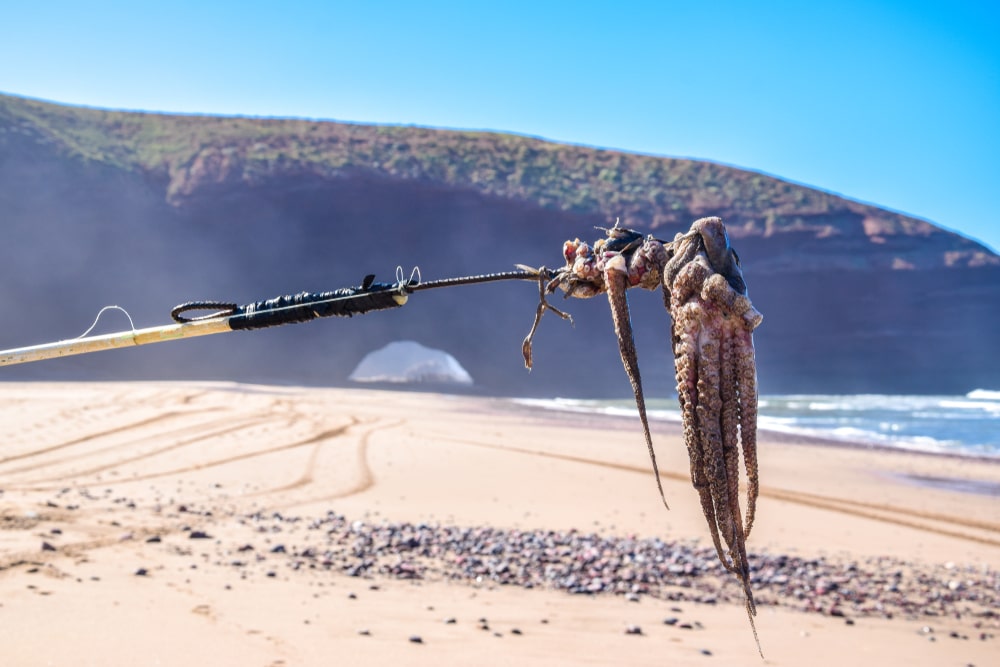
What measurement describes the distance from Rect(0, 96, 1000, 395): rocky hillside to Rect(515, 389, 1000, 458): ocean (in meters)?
10.5

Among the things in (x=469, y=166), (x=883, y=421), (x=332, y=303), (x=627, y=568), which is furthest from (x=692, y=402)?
(x=469, y=166)

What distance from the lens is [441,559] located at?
6.71 m

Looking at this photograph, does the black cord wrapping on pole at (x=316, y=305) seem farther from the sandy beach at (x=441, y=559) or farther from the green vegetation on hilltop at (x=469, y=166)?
the green vegetation on hilltop at (x=469, y=166)

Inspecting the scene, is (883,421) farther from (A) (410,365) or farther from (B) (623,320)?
(B) (623,320)

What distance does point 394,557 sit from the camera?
666 cm

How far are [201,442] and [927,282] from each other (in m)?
52.1

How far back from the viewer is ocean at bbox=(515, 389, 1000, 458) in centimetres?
2019

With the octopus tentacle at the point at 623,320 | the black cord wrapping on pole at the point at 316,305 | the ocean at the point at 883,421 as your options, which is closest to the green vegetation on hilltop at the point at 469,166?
the ocean at the point at 883,421

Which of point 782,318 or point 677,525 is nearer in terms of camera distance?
point 677,525

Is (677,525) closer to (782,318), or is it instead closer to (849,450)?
(849,450)

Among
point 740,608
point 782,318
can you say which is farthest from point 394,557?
point 782,318

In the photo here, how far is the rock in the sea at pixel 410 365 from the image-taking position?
45.0m

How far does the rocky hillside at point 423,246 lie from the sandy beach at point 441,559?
80.7 feet

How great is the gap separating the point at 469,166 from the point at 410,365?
13.2 m
